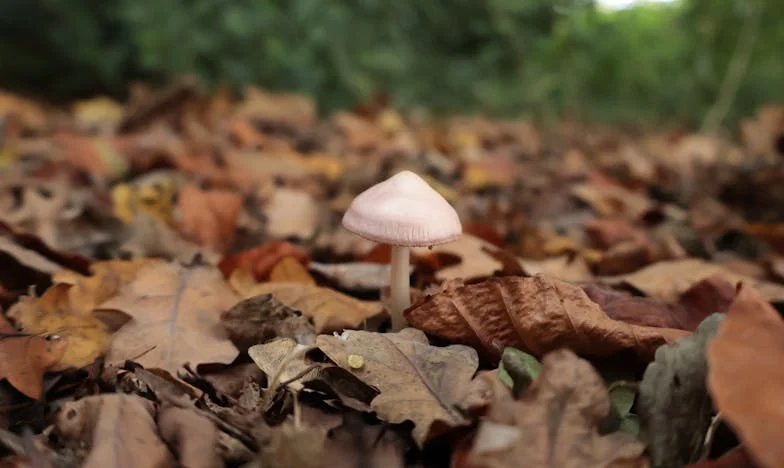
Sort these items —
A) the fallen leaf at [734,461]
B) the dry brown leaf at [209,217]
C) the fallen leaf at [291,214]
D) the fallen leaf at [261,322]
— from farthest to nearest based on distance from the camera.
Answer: the fallen leaf at [291,214]
the dry brown leaf at [209,217]
the fallen leaf at [261,322]
the fallen leaf at [734,461]

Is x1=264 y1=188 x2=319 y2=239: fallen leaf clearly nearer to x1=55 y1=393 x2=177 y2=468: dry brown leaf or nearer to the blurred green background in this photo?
x1=55 y1=393 x2=177 y2=468: dry brown leaf

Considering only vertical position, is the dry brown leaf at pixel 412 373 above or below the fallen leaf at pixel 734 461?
below

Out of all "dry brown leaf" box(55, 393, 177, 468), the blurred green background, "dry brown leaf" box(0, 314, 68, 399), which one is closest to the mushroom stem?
"dry brown leaf" box(55, 393, 177, 468)

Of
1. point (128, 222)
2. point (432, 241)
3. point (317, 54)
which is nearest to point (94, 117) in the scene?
point (317, 54)

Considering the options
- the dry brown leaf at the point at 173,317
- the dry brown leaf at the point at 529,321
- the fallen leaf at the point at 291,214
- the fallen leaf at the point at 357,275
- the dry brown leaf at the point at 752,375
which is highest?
the dry brown leaf at the point at 752,375

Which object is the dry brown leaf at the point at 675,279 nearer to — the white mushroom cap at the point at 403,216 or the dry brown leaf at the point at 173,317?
the white mushroom cap at the point at 403,216

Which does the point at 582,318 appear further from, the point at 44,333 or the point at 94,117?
the point at 94,117

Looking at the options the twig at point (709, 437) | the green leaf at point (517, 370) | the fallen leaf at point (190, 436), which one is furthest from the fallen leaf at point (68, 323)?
the twig at point (709, 437)
